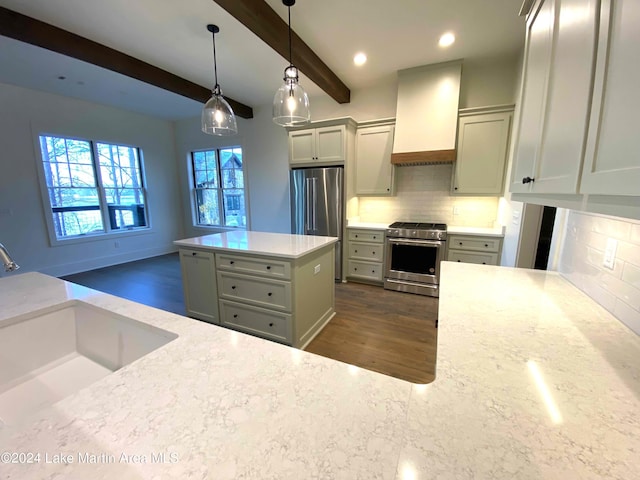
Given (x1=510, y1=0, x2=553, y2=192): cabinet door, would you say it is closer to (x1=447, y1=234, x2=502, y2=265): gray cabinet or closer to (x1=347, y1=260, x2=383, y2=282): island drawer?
(x1=447, y1=234, x2=502, y2=265): gray cabinet

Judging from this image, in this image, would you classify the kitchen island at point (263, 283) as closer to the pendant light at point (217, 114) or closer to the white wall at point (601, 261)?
the pendant light at point (217, 114)

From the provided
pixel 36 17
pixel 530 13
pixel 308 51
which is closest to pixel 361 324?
pixel 530 13

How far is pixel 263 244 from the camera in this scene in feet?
7.85

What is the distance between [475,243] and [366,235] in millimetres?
1341

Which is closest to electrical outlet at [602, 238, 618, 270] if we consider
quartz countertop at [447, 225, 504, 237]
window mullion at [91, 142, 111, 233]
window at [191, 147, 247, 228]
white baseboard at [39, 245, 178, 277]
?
quartz countertop at [447, 225, 504, 237]

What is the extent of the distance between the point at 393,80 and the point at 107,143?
5189 millimetres

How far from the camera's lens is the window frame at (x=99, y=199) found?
4.16 metres

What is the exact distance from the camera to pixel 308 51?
283cm

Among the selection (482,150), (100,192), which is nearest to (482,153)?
(482,150)

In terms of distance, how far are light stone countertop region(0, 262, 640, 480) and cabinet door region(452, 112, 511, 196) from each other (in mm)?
2648

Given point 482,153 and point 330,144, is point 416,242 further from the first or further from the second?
point 330,144

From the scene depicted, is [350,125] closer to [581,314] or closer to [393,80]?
[393,80]

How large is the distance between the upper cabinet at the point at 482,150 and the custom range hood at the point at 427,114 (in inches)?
5.9

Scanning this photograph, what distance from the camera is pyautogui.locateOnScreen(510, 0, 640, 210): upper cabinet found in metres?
0.56
